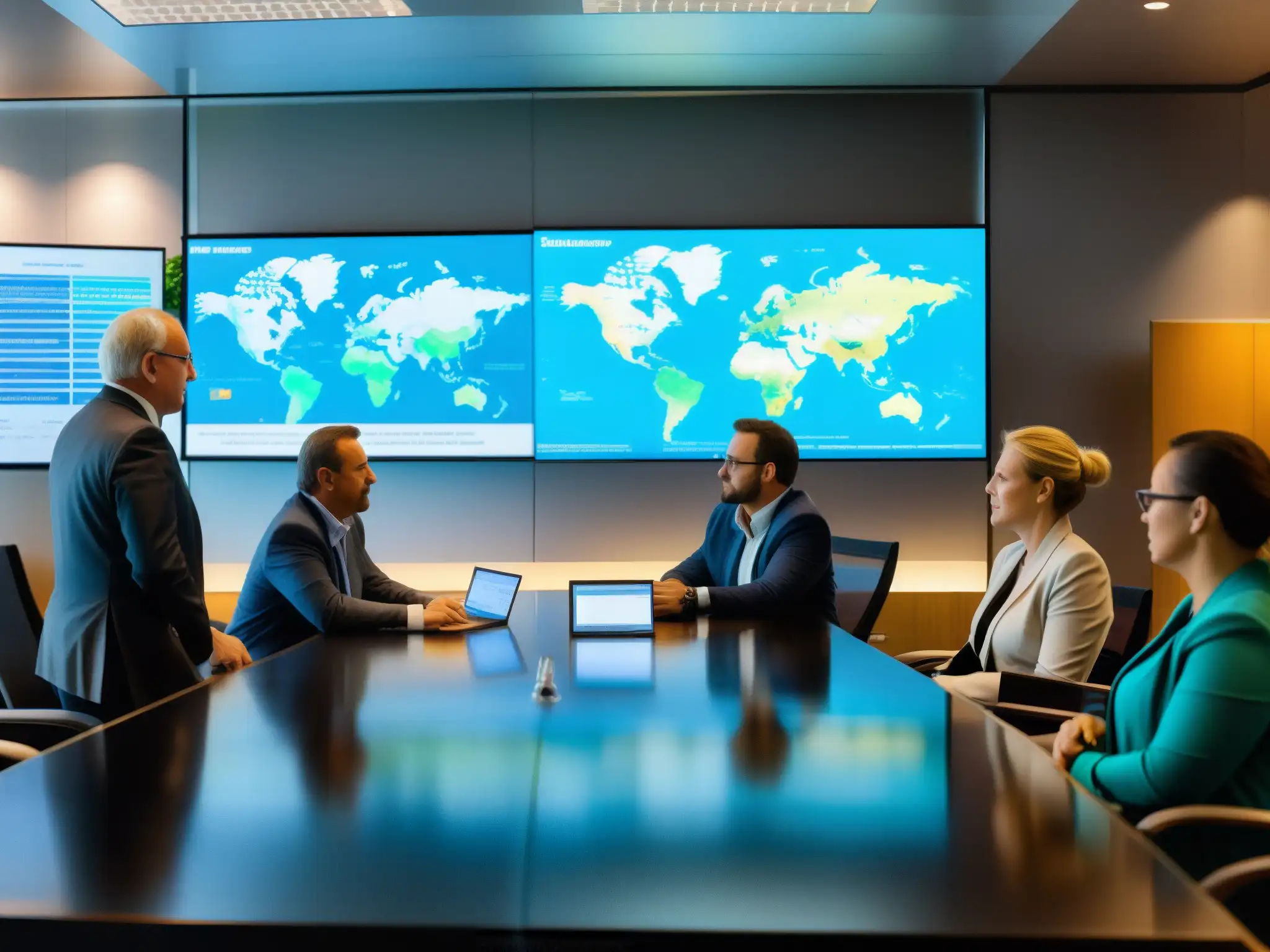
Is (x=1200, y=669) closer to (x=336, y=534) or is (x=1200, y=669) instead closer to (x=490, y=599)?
(x=490, y=599)

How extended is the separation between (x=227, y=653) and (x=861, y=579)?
2136 mm

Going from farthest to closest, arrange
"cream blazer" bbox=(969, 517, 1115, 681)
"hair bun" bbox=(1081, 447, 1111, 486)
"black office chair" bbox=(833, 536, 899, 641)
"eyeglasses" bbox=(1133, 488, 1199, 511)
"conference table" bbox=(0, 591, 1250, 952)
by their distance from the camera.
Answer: "black office chair" bbox=(833, 536, 899, 641) → "hair bun" bbox=(1081, 447, 1111, 486) → "cream blazer" bbox=(969, 517, 1115, 681) → "eyeglasses" bbox=(1133, 488, 1199, 511) → "conference table" bbox=(0, 591, 1250, 952)

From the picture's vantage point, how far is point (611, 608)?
268cm

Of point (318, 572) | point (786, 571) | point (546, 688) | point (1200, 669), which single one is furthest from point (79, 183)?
point (1200, 669)

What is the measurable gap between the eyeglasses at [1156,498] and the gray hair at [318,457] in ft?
6.86

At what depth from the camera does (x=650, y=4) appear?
400 cm

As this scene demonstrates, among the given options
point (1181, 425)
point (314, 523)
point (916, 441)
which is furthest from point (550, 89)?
point (1181, 425)

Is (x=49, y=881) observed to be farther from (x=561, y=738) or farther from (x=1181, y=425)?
(x=1181, y=425)

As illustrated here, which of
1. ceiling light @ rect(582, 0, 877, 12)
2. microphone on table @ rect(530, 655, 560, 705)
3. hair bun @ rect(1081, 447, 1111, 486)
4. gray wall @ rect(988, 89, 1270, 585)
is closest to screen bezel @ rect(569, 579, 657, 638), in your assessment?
microphone on table @ rect(530, 655, 560, 705)

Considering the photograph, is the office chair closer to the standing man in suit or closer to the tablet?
the standing man in suit

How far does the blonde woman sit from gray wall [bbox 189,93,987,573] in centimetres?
233

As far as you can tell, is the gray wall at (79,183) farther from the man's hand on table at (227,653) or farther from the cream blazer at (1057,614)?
the cream blazer at (1057,614)

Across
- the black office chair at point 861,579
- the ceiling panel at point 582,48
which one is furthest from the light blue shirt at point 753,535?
the ceiling panel at point 582,48

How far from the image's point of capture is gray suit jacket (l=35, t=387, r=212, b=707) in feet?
7.77
